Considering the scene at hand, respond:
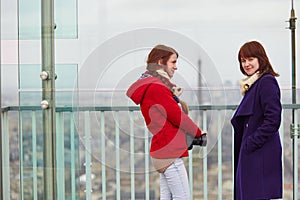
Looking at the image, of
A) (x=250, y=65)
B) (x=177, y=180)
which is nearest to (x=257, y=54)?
(x=250, y=65)

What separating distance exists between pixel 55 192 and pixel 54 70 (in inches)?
23.4

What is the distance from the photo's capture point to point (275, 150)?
4.27 m

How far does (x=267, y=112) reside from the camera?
4.18 metres

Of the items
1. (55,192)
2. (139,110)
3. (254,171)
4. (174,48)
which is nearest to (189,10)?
(174,48)

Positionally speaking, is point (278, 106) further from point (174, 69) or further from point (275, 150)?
point (174, 69)

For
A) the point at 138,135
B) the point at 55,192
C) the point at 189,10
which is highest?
the point at 189,10

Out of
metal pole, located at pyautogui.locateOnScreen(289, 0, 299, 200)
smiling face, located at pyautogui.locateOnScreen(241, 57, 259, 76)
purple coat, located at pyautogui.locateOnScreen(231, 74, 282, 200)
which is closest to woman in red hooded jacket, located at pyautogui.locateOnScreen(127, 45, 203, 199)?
purple coat, located at pyautogui.locateOnScreen(231, 74, 282, 200)

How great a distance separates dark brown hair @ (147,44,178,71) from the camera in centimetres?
423

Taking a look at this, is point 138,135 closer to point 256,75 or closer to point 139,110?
point 139,110

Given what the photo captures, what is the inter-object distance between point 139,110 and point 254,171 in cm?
62

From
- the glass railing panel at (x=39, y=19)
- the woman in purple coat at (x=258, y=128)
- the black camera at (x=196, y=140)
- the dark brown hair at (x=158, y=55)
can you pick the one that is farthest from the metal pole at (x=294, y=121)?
the glass railing panel at (x=39, y=19)

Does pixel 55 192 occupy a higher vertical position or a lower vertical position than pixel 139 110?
lower

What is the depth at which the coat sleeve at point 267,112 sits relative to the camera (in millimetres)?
4172

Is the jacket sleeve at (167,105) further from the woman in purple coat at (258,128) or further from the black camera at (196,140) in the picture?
the woman in purple coat at (258,128)
